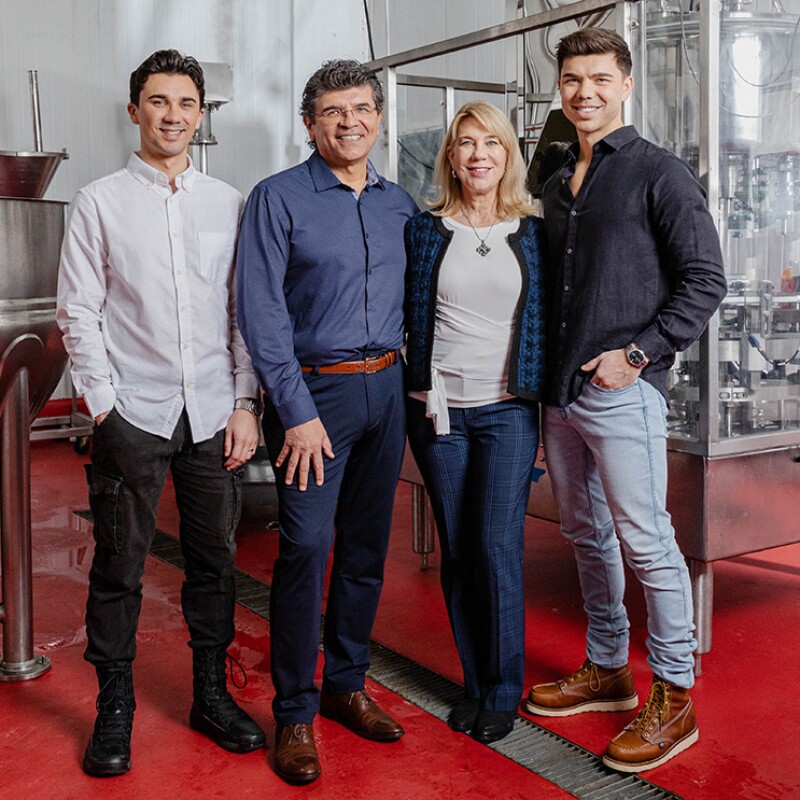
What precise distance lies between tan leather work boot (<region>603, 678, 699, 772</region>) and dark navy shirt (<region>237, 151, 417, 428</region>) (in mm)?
981

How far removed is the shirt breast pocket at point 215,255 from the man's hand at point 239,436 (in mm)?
296

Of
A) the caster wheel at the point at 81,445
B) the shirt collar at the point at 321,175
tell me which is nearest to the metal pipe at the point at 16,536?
the shirt collar at the point at 321,175

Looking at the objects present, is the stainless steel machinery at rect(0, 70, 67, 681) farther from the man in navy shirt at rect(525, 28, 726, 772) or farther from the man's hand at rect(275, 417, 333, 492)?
the man in navy shirt at rect(525, 28, 726, 772)

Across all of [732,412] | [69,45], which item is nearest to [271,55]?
[69,45]

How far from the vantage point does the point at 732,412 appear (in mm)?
2760

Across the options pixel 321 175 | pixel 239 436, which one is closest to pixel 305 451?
pixel 239 436

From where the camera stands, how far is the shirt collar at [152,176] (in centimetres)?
218

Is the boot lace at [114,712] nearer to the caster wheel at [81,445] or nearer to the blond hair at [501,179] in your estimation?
the blond hair at [501,179]

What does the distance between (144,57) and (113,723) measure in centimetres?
512

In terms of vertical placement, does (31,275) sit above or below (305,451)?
above

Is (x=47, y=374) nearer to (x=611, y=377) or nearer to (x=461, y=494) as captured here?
(x=461, y=494)

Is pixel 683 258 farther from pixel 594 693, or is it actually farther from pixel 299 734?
pixel 299 734

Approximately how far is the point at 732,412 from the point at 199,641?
149 cm

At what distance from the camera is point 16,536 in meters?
2.79
